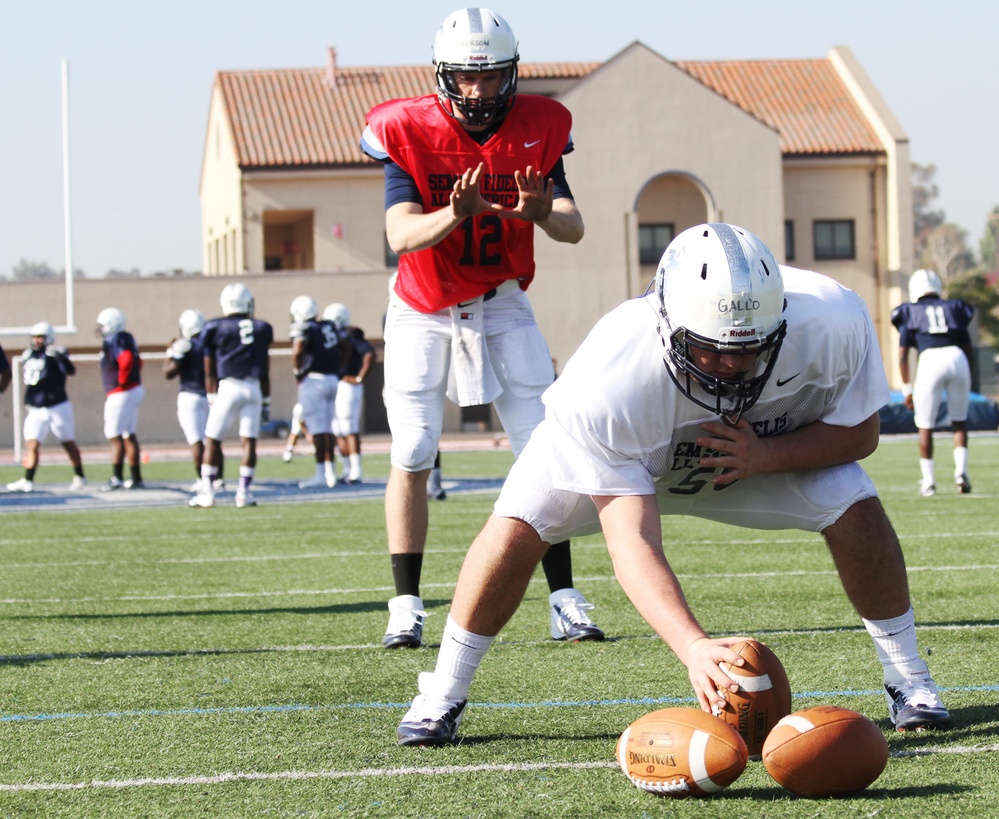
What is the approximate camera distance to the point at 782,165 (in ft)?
127

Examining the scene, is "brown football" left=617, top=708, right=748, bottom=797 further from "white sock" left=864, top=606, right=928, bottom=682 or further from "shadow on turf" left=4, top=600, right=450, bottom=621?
"shadow on turf" left=4, top=600, right=450, bottom=621

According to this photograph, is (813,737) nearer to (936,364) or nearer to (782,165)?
(936,364)

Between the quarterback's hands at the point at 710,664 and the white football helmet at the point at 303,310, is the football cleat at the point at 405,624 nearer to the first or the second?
the quarterback's hands at the point at 710,664

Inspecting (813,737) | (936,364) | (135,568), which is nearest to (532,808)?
(813,737)

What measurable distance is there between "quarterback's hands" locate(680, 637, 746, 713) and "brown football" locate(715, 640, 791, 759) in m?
0.16

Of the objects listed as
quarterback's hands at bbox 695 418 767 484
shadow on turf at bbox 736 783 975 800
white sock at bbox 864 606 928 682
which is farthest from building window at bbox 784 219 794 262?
shadow on turf at bbox 736 783 975 800

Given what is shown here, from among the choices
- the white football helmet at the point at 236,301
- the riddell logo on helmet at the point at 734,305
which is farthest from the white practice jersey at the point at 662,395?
A: the white football helmet at the point at 236,301

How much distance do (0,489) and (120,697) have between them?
13.0m

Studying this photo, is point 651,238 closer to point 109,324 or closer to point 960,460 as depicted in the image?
point 109,324

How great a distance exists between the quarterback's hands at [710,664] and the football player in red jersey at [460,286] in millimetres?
2113

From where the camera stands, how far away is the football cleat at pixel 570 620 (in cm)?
516

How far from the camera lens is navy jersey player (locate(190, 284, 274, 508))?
12.8 metres

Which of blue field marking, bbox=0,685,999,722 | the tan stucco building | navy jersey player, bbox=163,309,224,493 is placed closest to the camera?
blue field marking, bbox=0,685,999,722

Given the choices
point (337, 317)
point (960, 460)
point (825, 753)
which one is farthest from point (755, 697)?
point (337, 317)
